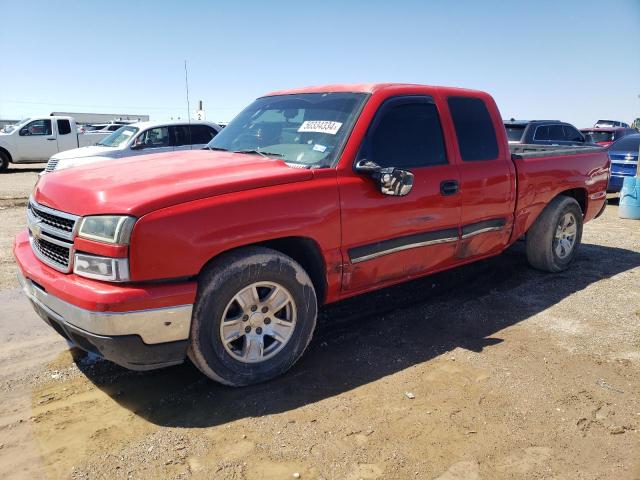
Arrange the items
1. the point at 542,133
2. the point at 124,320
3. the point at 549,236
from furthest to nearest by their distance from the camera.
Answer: the point at 542,133 < the point at 549,236 < the point at 124,320

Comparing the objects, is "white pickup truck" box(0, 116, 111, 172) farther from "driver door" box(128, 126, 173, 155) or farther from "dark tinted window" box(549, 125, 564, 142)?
"dark tinted window" box(549, 125, 564, 142)

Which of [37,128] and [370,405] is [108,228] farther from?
[37,128]

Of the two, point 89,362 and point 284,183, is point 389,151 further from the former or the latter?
point 89,362

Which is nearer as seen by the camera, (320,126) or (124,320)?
(124,320)

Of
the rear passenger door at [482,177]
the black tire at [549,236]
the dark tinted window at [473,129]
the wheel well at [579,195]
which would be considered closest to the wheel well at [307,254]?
the rear passenger door at [482,177]

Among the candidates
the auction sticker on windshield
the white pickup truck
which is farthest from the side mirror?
the white pickup truck

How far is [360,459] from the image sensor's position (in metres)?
2.55

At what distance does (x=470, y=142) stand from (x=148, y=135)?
869 cm

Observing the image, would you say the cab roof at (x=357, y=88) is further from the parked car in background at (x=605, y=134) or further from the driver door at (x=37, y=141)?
the driver door at (x=37, y=141)

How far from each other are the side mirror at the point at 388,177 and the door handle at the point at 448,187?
24.6 inches

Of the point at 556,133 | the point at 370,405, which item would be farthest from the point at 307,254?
the point at 556,133

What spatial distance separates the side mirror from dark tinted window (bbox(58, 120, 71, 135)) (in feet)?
59.3

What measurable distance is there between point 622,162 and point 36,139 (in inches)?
714

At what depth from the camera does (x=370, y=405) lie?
9.98ft
